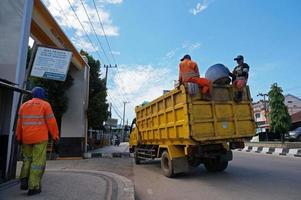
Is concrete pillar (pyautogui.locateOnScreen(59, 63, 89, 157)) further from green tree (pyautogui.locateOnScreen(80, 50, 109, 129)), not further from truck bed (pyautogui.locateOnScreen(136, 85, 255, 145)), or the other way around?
truck bed (pyautogui.locateOnScreen(136, 85, 255, 145))

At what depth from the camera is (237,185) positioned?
→ 7695 millimetres

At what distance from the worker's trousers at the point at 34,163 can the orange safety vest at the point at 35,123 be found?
0.48ft

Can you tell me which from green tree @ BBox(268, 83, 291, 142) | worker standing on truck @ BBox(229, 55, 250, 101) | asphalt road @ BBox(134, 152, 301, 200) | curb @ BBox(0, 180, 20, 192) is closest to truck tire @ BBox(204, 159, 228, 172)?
asphalt road @ BBox(134, 152, 301, 200)

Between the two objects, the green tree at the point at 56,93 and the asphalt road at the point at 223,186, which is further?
the green tree at the point at 56,93

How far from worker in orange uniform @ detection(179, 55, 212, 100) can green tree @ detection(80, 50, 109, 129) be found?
14.2m

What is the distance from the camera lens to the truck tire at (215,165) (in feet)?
32.9

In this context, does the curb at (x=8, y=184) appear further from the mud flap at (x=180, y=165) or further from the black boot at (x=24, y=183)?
the mud flap at (x=180, y=165)

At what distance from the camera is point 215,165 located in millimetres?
10211

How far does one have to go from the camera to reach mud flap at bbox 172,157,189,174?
29.8 feet

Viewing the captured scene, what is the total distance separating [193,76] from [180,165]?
268 centimetres

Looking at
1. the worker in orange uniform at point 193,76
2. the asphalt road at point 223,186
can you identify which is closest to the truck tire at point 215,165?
the asphalt road at point 223,186

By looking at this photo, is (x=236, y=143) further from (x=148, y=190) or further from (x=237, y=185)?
(x=148, y=190)

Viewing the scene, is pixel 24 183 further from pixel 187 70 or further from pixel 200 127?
pixel 187 70

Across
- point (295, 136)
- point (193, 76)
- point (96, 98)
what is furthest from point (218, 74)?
point (295, 136)
